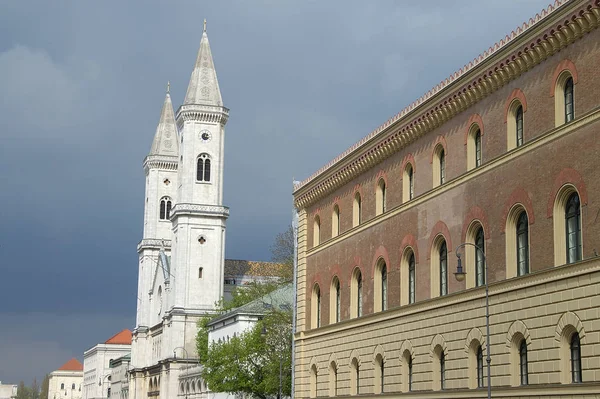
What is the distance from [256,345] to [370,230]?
2672 cm

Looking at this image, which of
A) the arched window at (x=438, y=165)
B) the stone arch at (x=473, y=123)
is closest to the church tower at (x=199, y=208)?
the arched window at (x=438, y=165)

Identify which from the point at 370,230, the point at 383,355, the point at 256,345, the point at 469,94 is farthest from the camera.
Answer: the point at 256,345

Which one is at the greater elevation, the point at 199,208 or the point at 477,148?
the point at 199,208

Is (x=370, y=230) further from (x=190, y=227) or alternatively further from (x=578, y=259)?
(x=190, y=227)

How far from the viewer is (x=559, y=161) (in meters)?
30.6

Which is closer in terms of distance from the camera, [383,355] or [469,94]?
[469,94]

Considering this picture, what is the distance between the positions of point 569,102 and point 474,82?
582cm

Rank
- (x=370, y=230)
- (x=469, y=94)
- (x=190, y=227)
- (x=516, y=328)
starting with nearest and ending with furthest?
1. (x=516, y=328)
2. (x=469, y=94)
3. (x=370, y=230)
4. (x=190, y=227)

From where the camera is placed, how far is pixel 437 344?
124 feet

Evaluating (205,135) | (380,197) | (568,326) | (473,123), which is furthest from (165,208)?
(568,326)

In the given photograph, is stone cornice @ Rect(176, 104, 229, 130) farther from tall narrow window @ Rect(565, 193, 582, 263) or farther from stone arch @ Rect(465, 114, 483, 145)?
tall narrow window @ Rect(565, 193, 582, 263)

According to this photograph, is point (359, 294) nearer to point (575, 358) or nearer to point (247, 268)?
point (575, 358)

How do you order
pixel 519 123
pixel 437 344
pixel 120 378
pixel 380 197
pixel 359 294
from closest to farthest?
pixel 519 123
pixel 437 344
pixel 380 197
pixel 359 294
pixel 120 378

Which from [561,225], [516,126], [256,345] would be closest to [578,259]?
[561,225]
